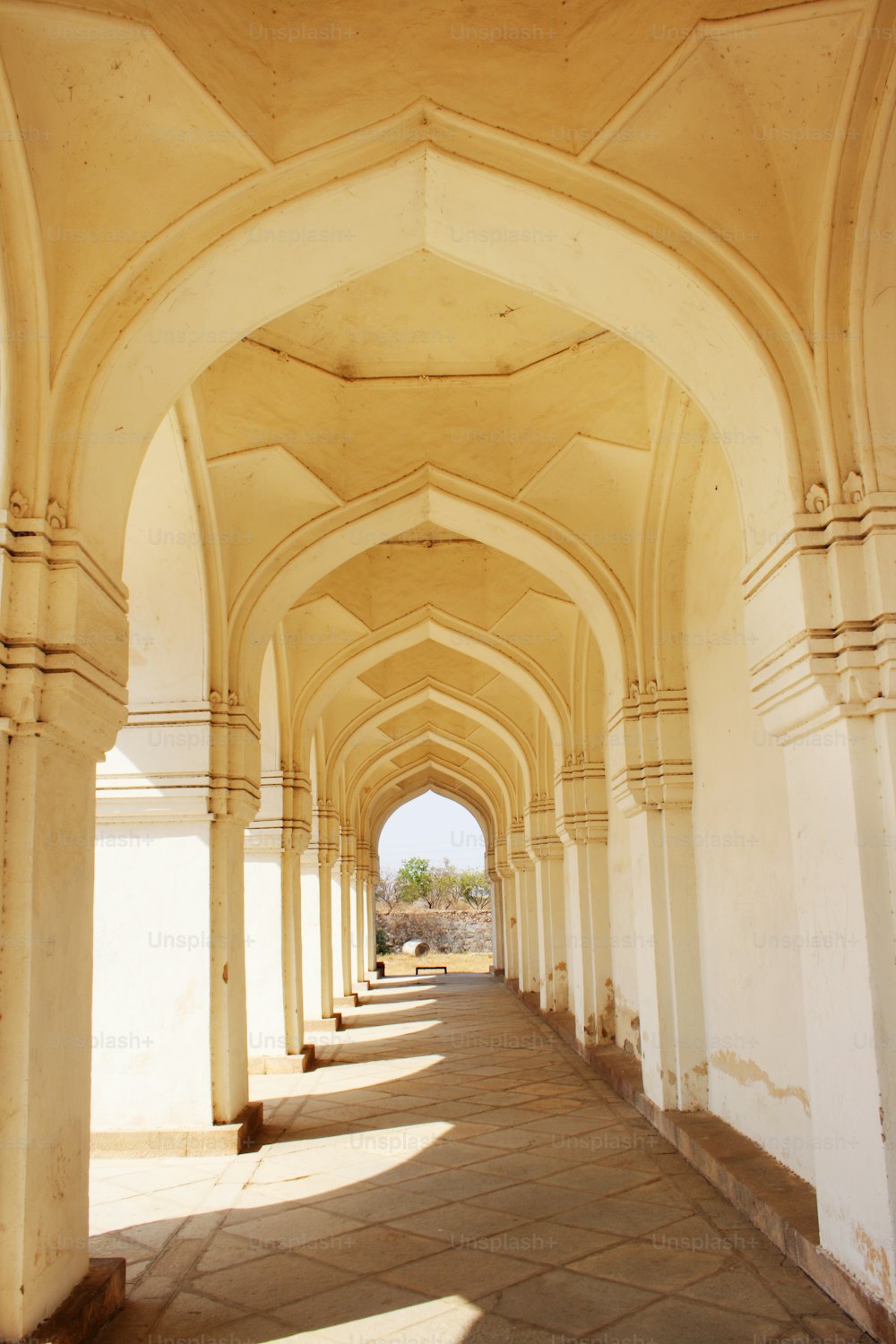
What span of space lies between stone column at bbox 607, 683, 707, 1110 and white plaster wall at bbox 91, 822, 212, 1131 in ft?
8.43

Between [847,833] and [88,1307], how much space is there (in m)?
2.76

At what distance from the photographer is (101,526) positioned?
3863 millimetres

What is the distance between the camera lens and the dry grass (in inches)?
1229

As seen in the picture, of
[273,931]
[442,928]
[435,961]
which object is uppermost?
[273,931]

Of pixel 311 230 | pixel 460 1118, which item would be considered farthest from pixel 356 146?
pixel 460 1118

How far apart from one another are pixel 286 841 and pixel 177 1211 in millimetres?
4526

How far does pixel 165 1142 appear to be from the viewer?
6020 millimetres

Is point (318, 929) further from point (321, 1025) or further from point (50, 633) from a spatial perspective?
point (50, 633)

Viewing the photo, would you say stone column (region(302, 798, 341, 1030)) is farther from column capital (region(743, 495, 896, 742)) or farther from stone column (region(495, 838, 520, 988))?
column capital (region(743, 495, 896, 742))

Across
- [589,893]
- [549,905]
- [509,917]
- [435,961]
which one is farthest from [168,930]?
[435,961]

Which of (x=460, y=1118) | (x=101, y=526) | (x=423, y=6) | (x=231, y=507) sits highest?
(x=423, y=6)

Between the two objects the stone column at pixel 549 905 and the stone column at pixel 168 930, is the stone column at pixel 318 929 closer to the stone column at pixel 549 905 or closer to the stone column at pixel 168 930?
the stone column at pixel 549 905

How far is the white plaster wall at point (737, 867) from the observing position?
4.81 metres

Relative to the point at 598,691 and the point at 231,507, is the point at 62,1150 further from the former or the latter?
the point at 598,691
